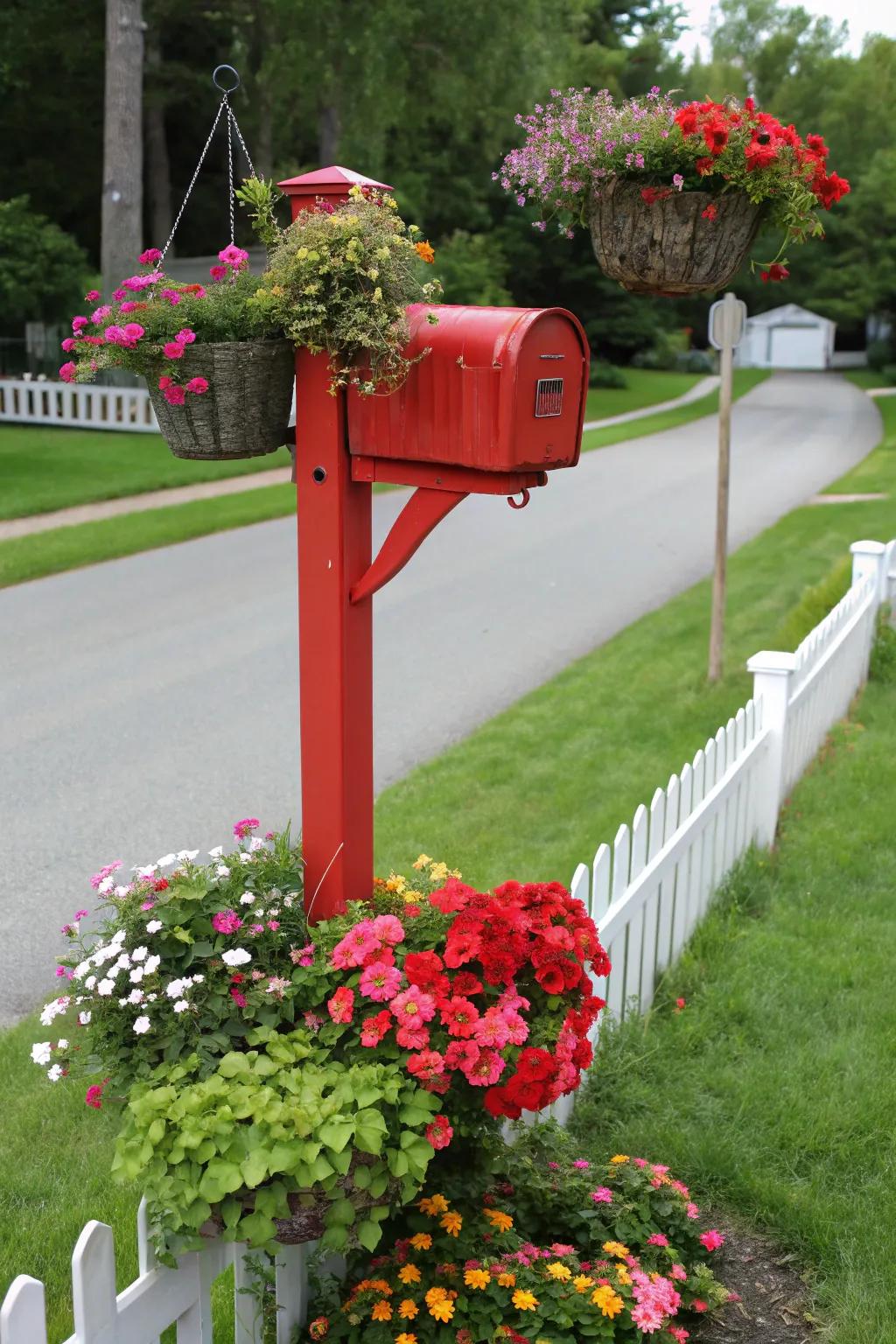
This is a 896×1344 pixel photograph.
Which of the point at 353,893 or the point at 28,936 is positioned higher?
the point at 353,893

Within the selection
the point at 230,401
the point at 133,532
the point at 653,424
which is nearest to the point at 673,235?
the point at 230,401

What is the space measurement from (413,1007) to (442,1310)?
590mm

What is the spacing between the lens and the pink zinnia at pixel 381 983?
259 cm

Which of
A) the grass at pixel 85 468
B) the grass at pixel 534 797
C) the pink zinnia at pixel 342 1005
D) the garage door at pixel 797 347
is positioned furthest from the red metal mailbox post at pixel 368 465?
the garage door at pixel 797 347

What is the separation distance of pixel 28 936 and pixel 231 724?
261cm

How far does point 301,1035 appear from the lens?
261 cm

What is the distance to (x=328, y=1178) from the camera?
2.31 m

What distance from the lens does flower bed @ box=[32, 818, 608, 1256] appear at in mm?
2322

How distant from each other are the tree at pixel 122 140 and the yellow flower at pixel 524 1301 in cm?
1784

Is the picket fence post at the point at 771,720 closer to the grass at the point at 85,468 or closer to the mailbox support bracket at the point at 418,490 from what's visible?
the mailbox support bracket at the point at 418,490

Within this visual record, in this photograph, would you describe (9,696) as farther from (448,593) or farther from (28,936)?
(448,593)

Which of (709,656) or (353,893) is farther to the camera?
(709,656)

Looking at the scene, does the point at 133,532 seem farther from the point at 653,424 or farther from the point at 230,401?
the point at 653,424

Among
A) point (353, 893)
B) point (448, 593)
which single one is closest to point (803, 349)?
point (448, 593)
